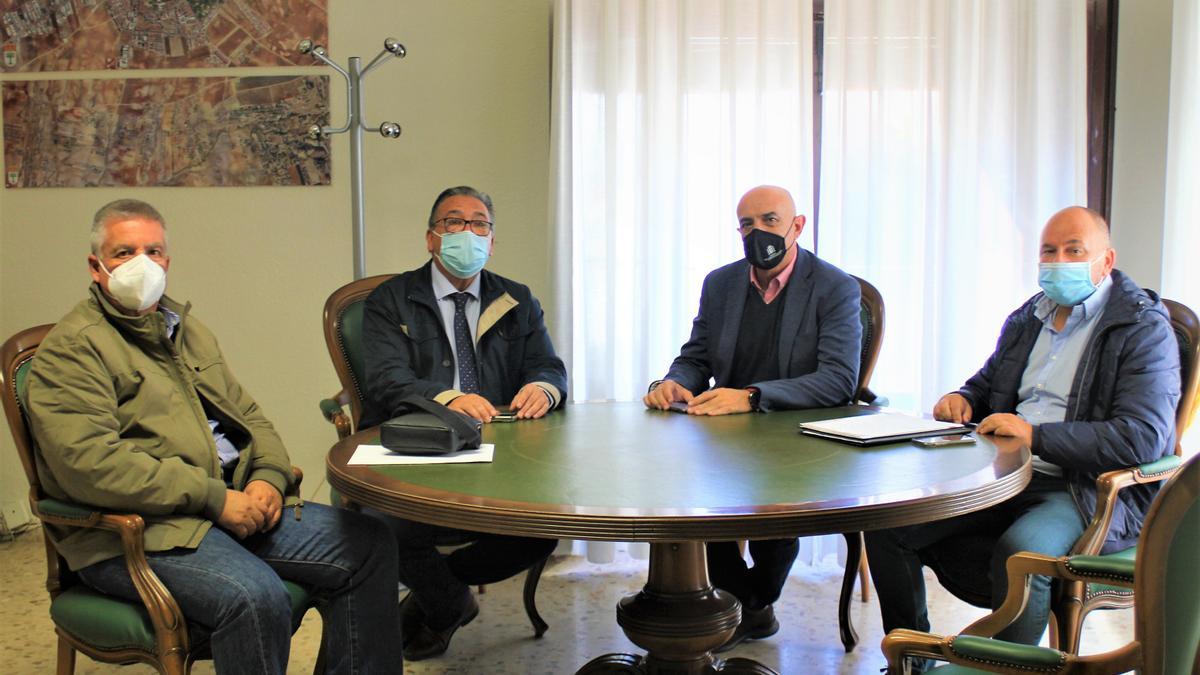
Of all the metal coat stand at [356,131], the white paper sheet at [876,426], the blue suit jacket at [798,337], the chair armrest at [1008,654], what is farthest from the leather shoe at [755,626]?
the metal coat stand at [356,131]

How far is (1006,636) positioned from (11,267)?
12.3 ft

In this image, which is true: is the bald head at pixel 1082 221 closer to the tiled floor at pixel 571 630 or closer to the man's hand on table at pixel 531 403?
the tiled floor at pixel 571 630

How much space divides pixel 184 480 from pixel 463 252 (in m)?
1.09

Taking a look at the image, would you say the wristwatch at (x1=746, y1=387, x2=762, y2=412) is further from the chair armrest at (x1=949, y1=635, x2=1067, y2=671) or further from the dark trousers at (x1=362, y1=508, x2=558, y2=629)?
the chair armrest at (x1=949, y1=635, x2=1067, y2=671)

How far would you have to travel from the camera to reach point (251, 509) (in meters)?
2.11

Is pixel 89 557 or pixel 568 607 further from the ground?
pixel 89 557

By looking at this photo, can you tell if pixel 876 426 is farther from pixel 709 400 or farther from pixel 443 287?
pixel 443 287

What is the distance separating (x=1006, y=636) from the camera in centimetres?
→ 206

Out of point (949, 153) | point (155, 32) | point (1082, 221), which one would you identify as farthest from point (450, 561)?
point (155, 32)

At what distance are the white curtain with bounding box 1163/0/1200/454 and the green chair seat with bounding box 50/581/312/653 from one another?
273cm

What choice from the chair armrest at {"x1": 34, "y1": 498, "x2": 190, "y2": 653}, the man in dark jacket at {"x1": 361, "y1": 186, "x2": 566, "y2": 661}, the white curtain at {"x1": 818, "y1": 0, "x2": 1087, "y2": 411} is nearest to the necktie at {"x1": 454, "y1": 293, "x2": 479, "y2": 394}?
the man in dark jacket at {"x1": 361, "y1": 186, "x2": 566, "y2": 661}

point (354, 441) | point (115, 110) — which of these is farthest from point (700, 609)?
point (115, 110)

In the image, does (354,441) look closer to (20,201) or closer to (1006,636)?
(1006,636)

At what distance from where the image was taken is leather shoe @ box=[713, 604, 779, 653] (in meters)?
2.97
